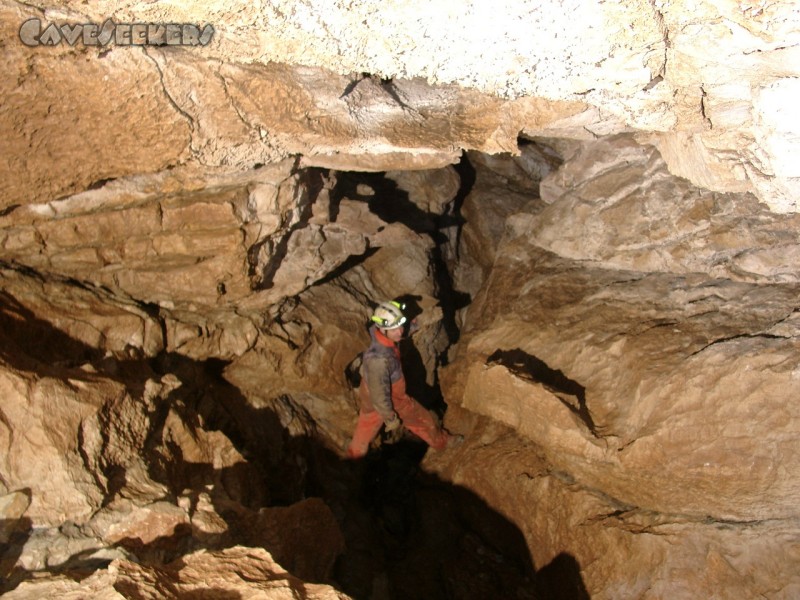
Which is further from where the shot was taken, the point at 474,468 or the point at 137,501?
the point at 474,468

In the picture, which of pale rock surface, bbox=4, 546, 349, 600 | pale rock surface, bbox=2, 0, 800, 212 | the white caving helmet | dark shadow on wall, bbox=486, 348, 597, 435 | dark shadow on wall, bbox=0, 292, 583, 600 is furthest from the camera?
the white caving helmet

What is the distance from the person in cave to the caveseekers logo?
11.0 feet

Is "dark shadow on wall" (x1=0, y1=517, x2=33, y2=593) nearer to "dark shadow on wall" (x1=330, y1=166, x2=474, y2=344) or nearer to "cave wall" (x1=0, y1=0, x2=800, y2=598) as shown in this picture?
"cave wall" (x1=0, y1=0, x2=800, y2=598)

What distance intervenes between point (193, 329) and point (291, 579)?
3.49 metres

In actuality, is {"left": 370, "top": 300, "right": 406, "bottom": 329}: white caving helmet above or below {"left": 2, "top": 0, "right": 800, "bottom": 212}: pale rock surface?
below

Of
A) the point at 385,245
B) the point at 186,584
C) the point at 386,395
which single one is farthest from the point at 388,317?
the point at 186,584

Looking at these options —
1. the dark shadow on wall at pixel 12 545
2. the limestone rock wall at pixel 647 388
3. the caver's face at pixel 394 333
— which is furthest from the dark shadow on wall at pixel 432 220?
the dark shadow on wall at pixel 12 545

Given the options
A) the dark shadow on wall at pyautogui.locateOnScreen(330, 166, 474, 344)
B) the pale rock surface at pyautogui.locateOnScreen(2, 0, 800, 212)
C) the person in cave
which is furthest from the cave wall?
the dark shadow on wall at pyautogui.locateOnScreen(330, 166, 474, 344)

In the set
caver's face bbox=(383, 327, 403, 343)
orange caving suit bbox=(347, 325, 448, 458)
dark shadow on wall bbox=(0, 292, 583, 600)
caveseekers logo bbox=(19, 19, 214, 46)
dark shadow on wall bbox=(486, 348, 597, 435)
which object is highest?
caveseekers logo bbox=(19, 19, 214, 46)

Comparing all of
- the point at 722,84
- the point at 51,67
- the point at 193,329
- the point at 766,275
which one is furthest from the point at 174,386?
the point at 766,275

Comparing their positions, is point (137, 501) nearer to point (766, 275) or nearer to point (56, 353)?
point (56, 353)

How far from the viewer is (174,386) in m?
3.82

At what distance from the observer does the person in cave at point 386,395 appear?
5.59 metres

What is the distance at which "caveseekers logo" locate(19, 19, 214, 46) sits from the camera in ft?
8.18
